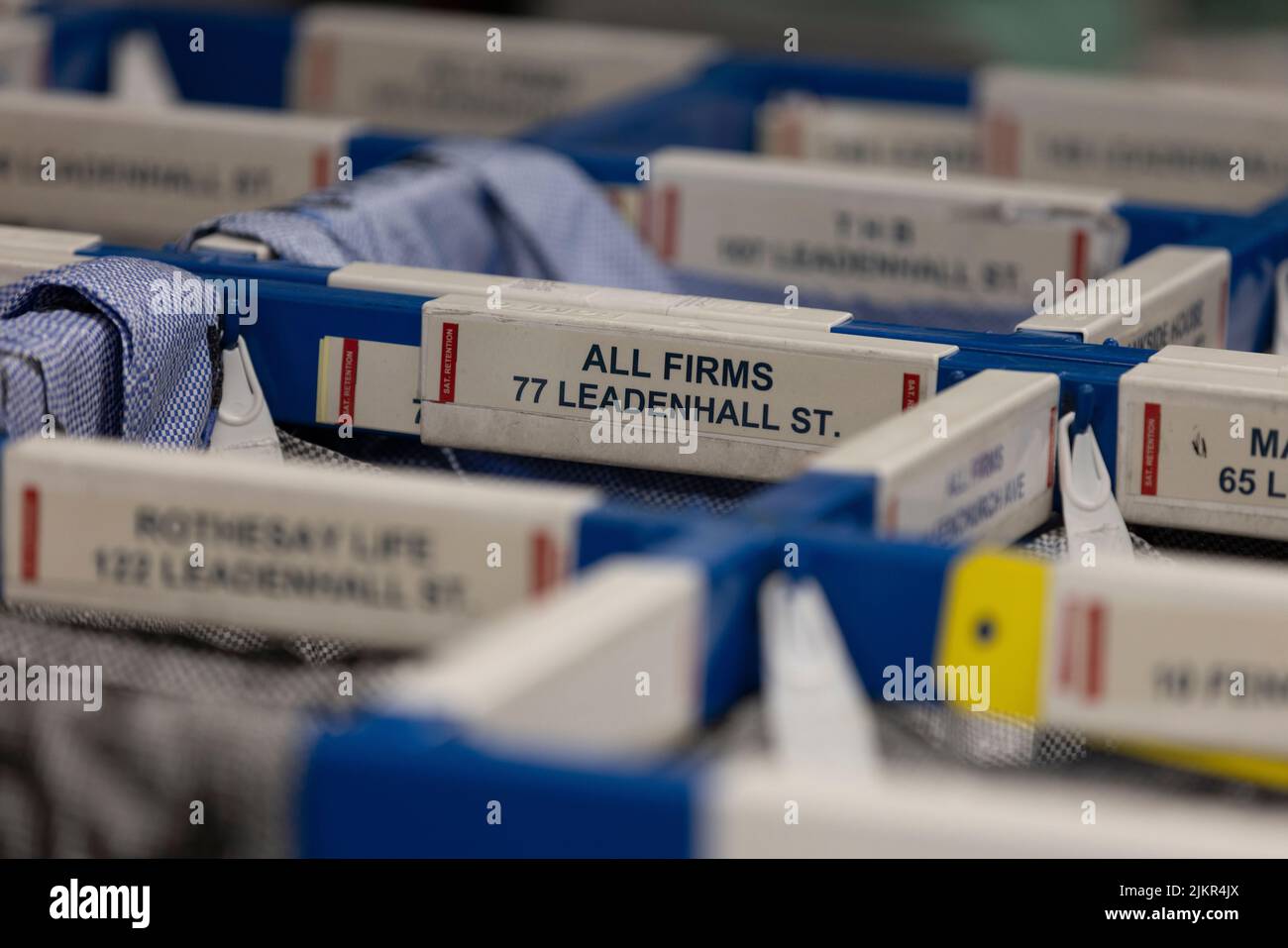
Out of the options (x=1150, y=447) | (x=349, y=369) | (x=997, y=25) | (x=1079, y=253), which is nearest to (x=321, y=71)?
(x=1079, y=253)

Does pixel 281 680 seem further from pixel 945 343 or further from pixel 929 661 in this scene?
pixel 945 343

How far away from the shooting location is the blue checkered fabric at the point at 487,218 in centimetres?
183

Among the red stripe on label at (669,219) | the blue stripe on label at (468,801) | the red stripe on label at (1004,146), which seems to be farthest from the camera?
the red stripe on label at (1004,146)

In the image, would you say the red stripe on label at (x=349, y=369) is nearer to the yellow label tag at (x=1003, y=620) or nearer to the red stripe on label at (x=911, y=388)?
the red stripe on label at (x=911, y=388)

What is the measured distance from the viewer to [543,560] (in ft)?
3.44

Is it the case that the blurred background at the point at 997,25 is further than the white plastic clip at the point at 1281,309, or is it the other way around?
the blurred background at the point at 997,25

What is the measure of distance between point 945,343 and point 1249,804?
1.54 ft

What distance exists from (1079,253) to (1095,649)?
44.9 inches

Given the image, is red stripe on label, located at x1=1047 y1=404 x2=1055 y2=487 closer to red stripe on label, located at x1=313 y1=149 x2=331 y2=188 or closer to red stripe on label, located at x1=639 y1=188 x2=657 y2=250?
red stripe on label, located at x1=639 y1=188 x2=657 y2=250

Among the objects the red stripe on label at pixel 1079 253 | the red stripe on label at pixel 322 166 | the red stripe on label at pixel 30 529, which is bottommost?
the red stripe on label at pixel 30 529

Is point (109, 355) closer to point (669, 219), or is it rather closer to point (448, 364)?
point (448, 364)

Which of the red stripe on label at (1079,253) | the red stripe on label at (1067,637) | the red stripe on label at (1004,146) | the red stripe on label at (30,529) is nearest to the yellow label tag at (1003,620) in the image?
the red stripe on label at (1067,637)

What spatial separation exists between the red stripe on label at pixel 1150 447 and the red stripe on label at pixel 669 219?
0.88 m

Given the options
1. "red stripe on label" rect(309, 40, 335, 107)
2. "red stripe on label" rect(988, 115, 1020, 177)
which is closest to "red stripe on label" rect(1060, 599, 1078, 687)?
"red stripe on label" rect(988, 115, 1020, 177)
